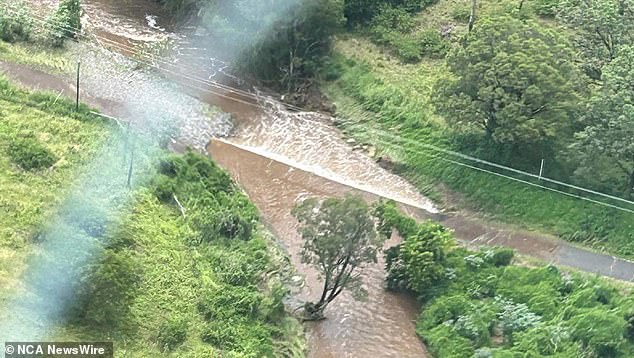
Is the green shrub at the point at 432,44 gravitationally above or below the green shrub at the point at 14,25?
above

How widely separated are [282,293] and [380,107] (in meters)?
12.4

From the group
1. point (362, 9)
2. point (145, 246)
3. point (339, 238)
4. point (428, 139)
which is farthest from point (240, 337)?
point (362, 9)

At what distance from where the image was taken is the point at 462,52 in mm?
33938

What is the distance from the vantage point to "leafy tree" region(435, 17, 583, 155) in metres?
32.5

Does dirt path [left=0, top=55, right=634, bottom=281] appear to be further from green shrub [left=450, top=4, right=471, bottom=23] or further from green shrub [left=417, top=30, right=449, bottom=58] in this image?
green shrub [left=450, top=4, right=471, bottom=23]

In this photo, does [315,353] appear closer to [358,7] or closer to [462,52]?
[462,52]

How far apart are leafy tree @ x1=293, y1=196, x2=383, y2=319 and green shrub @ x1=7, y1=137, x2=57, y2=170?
8.45m

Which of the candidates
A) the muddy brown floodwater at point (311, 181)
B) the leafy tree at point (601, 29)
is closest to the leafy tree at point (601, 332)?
the muddy brown floodwater at point (311, 181)

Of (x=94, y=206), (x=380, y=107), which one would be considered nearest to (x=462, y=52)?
(x=380, y=107)

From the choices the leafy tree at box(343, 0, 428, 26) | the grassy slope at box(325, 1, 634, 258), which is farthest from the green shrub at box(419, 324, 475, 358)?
the leafy tree at box(343, 0, 428, 26)

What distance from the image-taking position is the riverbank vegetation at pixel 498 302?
2697cm

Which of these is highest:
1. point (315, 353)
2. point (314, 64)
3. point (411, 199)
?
point (314, 64)

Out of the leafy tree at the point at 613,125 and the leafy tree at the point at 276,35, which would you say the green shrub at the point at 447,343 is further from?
the leafy tree at the point at 276,35

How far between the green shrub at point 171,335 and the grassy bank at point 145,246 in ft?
0.09
